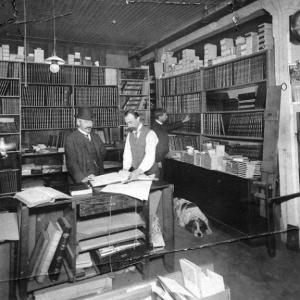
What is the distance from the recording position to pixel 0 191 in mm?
4820

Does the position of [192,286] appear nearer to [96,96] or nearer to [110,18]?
[110,18]

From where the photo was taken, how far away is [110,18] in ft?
16.0

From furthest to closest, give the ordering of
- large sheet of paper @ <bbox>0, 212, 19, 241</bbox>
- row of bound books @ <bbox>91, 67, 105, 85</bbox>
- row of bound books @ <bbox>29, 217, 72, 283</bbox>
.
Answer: row of bound books @ <bbox>91, 67, 105, 85</bbox> < row of bound books @ <bbox>29, 217, 72, 283</bbox> < large sheet of paper @ <bbox>0, 212, 19, 241</bbox>

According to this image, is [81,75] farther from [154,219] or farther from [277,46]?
[154,219]

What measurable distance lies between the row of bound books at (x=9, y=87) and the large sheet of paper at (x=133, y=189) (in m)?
3.51

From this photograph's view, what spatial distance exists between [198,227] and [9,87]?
360cm

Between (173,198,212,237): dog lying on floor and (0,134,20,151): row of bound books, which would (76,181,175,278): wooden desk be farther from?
(0,134,20,151): row of bound books

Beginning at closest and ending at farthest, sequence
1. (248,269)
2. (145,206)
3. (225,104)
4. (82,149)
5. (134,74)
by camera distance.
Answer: (145,206), (248,269), (82,149), (225,104), (134,74)

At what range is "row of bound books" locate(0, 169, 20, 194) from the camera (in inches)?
191

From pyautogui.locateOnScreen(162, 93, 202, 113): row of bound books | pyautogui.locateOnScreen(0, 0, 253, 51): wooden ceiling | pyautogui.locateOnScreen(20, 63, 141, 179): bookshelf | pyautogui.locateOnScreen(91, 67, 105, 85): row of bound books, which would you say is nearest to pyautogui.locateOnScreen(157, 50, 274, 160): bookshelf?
pyautogui.locateOnScreen(162, 93, 202, 113): row of bound books

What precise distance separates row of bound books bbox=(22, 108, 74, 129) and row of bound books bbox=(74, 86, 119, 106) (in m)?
0.26

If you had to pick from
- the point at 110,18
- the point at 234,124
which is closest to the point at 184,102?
the point at 234,124

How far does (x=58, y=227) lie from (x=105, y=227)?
0.34m

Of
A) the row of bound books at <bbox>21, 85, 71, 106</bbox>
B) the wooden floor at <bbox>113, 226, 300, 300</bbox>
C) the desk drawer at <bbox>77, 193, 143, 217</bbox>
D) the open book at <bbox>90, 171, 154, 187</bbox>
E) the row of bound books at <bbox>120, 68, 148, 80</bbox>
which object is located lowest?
the wooden floor at <bbox>113, 226, 300, 300</bbox>
